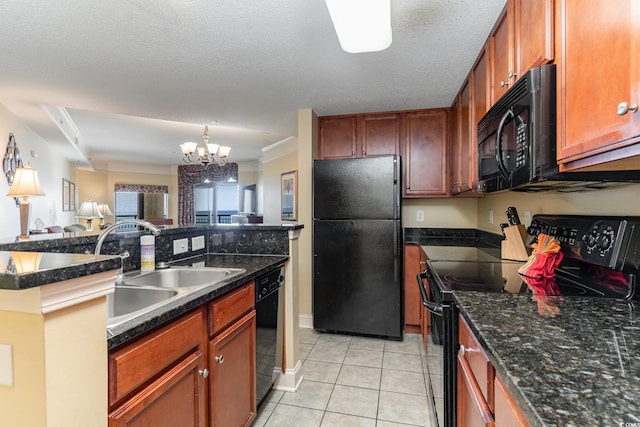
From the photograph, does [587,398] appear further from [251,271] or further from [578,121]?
[251,271]

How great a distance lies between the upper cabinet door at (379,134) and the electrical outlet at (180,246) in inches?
74.3

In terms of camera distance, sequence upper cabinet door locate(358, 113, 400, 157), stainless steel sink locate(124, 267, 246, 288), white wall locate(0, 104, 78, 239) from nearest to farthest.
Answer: stainless steel sink locate(124, 267, 246, 288), upper cabinet door locate(358, 113, 400, 157), white wall locate(0, 104, 78, 239)

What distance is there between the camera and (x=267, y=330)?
1.82m

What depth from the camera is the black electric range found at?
1.08 meters

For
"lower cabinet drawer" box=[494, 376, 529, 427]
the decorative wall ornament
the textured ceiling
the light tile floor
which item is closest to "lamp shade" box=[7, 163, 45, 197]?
the textured ceiling

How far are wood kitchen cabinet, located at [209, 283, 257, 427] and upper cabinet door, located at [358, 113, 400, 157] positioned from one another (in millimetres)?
2031

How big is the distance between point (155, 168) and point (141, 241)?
25.4 ft

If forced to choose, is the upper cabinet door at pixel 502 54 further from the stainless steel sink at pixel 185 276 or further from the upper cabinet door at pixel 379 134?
the stainless steel sink at pixel 185 276

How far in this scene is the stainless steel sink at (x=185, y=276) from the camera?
63.2 inches

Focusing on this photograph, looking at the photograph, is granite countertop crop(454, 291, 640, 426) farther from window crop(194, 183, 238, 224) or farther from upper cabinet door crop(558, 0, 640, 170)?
window crop(194, 183, 238, 224)

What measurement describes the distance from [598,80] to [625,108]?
0.16 m

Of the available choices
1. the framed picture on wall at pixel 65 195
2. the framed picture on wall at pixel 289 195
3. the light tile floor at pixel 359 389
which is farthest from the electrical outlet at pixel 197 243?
the framed picture on wall at pixel 65 195

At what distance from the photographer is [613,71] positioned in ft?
2.51

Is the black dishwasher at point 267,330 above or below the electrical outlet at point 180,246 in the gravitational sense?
below
